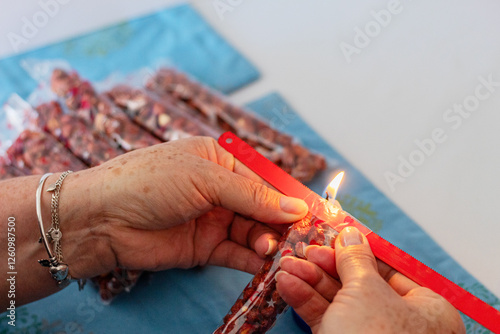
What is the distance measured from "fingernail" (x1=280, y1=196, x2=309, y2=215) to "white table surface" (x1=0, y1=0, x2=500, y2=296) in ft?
1.98

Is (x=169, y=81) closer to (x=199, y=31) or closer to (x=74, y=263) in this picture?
(x=199, y=31)

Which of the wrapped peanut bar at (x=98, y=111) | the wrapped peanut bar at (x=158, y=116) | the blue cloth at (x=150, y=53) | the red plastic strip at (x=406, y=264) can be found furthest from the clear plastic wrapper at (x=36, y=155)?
the red plastic strip at (x=406, y=264)

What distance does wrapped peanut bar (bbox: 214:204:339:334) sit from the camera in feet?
3.27

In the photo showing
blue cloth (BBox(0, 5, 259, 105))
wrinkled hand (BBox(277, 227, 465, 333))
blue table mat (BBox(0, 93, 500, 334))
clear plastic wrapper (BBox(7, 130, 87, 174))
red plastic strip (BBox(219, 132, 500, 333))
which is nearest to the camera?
wrinkled hand (BBox(277, 227, 465, 333))

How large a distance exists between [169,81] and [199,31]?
529mm

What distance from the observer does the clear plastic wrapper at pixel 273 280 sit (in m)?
1.00

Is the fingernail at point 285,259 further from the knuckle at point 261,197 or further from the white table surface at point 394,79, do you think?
the white table surface at point 394,79

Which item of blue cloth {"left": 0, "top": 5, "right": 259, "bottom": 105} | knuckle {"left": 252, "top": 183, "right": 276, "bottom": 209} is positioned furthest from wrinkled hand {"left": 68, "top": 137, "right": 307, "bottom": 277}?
blue cloth {"left": 0, "top": 5, "right": 259, "bottom": 105}

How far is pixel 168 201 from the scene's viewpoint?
3.54 ft

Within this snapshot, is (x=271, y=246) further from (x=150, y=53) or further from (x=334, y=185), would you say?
(x=150, y=53)

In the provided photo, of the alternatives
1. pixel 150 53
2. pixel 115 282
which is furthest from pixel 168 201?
pixel 150 53

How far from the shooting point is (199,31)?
2.19 meters

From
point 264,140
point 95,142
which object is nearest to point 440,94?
point 264,140

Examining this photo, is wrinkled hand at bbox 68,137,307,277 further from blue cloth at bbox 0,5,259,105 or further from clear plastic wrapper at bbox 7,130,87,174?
blue cloth at bbox 0,5,259,105
